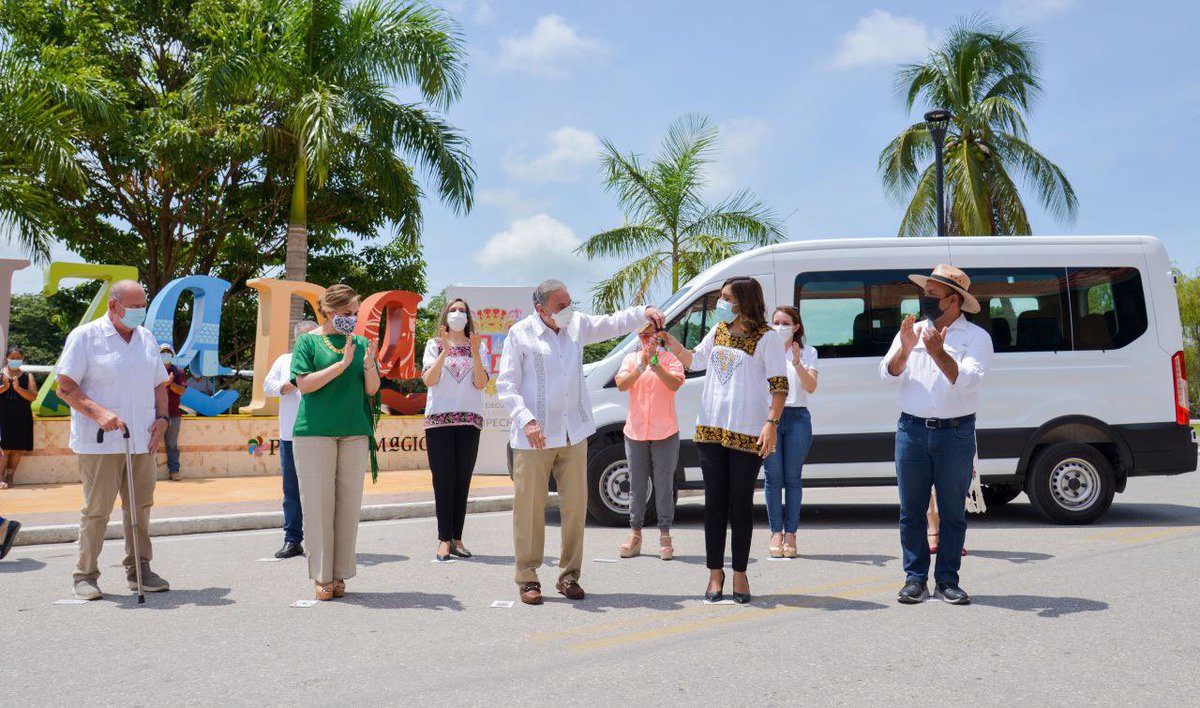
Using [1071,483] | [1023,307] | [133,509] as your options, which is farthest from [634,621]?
[1023,307]

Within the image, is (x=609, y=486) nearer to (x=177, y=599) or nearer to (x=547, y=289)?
(x=547, y=289)

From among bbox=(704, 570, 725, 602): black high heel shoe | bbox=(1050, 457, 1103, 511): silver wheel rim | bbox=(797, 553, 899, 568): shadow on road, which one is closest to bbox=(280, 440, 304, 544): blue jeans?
bbox=(704, 570, 725, 602): black high heel shoe

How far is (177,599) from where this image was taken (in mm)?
5922

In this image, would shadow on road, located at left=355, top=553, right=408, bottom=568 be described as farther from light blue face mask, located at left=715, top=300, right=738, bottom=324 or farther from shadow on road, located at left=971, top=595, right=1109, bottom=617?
shadow on road, located at left=971, top=595, right=1109, bottom=617

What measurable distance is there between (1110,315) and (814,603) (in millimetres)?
5256

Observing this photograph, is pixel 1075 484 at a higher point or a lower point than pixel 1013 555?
higher

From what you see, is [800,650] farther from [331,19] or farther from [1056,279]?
[331,19]

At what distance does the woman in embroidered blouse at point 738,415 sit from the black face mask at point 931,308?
80 cm

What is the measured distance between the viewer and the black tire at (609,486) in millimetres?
8945

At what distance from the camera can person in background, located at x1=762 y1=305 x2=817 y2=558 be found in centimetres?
738

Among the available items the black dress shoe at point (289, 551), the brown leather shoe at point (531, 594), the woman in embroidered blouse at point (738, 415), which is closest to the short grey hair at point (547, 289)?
the woman in embroidered blouse at point (738, 415)

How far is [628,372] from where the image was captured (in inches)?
283

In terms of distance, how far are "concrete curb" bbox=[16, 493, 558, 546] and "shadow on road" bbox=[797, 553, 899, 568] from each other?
4.17 metres

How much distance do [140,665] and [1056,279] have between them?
8213 mm
